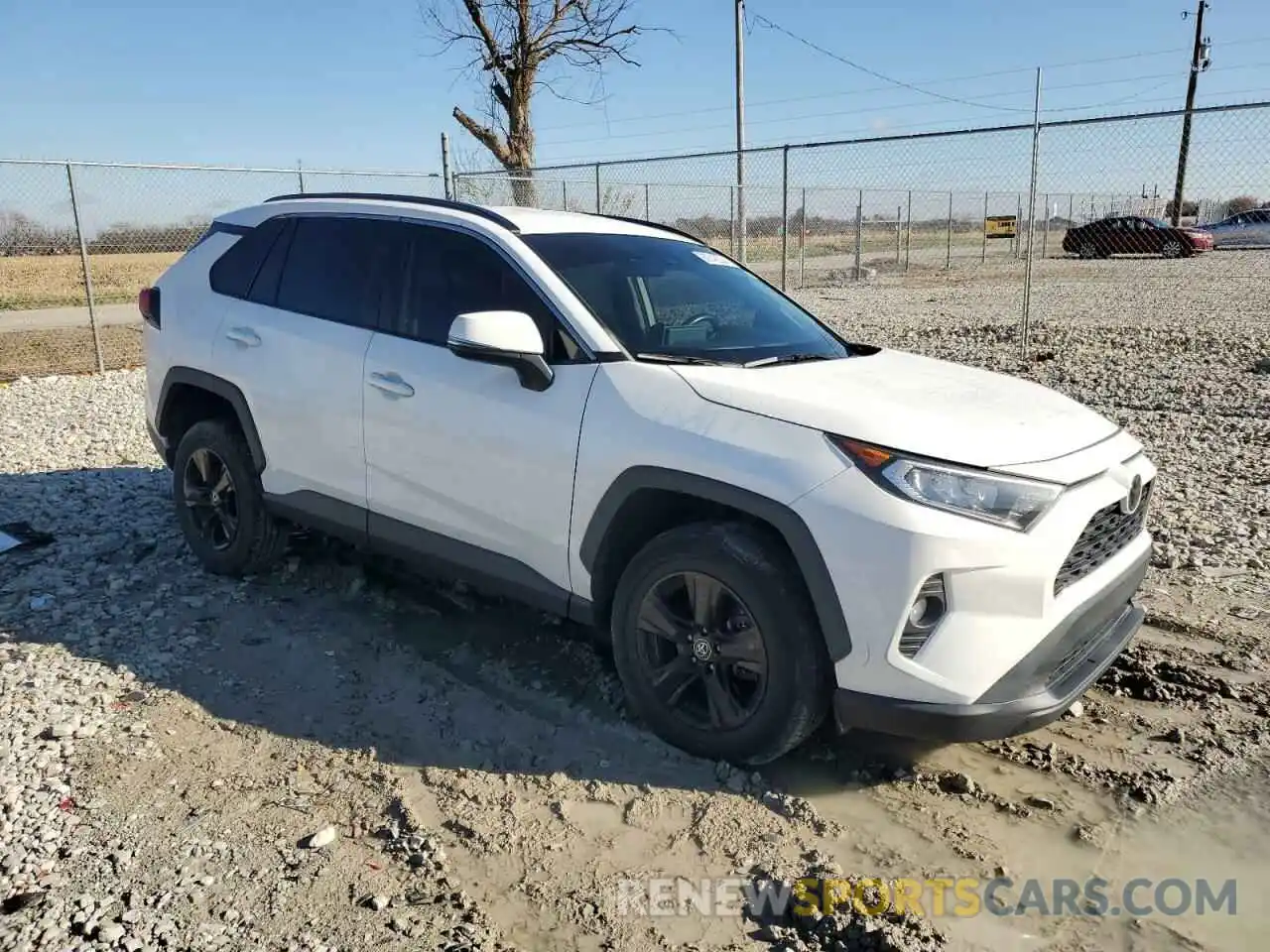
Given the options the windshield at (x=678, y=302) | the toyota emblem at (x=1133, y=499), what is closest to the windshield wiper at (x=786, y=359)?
the windshield at (x=678, y=302)

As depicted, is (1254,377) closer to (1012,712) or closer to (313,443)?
(1012,712)

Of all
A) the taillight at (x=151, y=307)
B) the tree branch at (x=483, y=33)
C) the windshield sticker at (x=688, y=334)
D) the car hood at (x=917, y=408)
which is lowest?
the car hood at (x=917, y=408)

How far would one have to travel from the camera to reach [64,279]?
65.9 ft

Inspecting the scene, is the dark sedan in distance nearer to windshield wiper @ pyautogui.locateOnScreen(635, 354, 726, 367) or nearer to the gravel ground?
the gravel ground

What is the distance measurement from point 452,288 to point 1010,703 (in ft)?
8.22

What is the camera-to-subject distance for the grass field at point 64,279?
16.1 m

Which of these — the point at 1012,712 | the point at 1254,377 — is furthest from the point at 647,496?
the point at 1254,377

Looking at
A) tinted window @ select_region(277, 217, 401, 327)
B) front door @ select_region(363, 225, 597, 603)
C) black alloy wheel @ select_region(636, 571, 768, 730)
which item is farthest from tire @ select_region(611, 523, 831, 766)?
tinted window @ select_region(277, 217, 401, 327)

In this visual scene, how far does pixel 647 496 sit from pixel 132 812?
73.0 inches

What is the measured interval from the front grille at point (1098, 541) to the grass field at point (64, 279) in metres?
14.5

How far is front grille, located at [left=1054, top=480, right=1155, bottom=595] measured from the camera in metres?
2.89

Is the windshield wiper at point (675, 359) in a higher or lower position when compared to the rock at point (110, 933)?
higher

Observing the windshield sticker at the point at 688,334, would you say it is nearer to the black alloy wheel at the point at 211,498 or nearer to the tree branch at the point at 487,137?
the black alloy wheel at the point at 211,498

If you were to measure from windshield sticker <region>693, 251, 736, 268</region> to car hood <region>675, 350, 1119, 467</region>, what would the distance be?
0.98m
